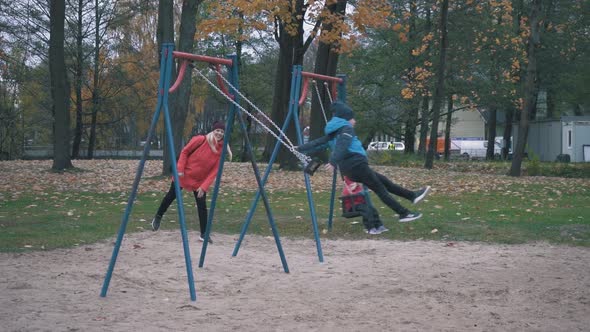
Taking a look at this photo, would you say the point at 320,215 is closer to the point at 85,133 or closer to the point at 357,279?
the point at 357,279

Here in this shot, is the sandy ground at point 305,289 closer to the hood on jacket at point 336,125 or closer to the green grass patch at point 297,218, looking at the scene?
the green grass patch at point 297,218

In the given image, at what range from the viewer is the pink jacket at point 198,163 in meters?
10.0

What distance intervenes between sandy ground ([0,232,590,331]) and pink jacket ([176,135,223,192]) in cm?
91

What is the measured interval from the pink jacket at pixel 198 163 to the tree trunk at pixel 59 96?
14.0 metres

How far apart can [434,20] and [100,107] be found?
67.5ft

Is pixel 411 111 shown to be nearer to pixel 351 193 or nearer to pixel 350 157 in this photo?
pixel 351 193

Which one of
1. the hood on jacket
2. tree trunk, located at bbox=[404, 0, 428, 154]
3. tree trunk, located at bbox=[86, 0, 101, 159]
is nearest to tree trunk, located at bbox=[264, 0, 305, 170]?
the hood on jacket

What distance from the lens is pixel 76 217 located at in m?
12.9

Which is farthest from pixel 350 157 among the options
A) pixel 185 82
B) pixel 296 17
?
pixel 296 17

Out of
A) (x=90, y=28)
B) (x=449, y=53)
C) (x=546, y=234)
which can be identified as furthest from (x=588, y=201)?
(x=90, y=28)

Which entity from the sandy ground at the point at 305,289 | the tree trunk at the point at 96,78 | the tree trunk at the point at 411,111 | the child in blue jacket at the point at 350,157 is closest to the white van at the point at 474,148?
the tree trunk at the point at 411,111

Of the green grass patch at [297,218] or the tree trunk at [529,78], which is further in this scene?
the tree trunk at [529,78]

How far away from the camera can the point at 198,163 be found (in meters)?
10.0

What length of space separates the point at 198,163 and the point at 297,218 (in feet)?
10.8
